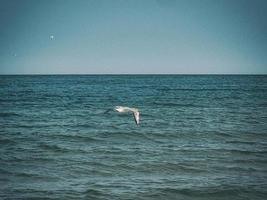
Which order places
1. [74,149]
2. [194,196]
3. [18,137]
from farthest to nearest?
[18,137], [74,149], [194,196]

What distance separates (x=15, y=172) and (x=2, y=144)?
5.70 m

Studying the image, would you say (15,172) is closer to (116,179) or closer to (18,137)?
(116,179)

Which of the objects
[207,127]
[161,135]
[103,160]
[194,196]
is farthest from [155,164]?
[207,127]

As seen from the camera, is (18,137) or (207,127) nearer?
(18,137)

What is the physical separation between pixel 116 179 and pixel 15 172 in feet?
13.0

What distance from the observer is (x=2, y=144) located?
19766 millimetres

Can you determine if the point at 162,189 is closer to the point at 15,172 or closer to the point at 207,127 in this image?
the point at 15,172

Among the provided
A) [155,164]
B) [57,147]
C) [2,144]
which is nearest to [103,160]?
[155,164]

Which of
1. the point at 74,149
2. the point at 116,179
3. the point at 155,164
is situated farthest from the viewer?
the point at 74,149

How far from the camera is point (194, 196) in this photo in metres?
12.3

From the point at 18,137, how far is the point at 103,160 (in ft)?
25.1

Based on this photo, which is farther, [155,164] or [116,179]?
[155,164]

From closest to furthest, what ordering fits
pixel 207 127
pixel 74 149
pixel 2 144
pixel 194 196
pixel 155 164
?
pixel 194 196
pixel 155 164
pixel 74 149
pixel 2 144
pixel 207 127

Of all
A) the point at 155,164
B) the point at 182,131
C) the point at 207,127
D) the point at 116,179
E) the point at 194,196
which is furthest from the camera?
the point at 207,127
